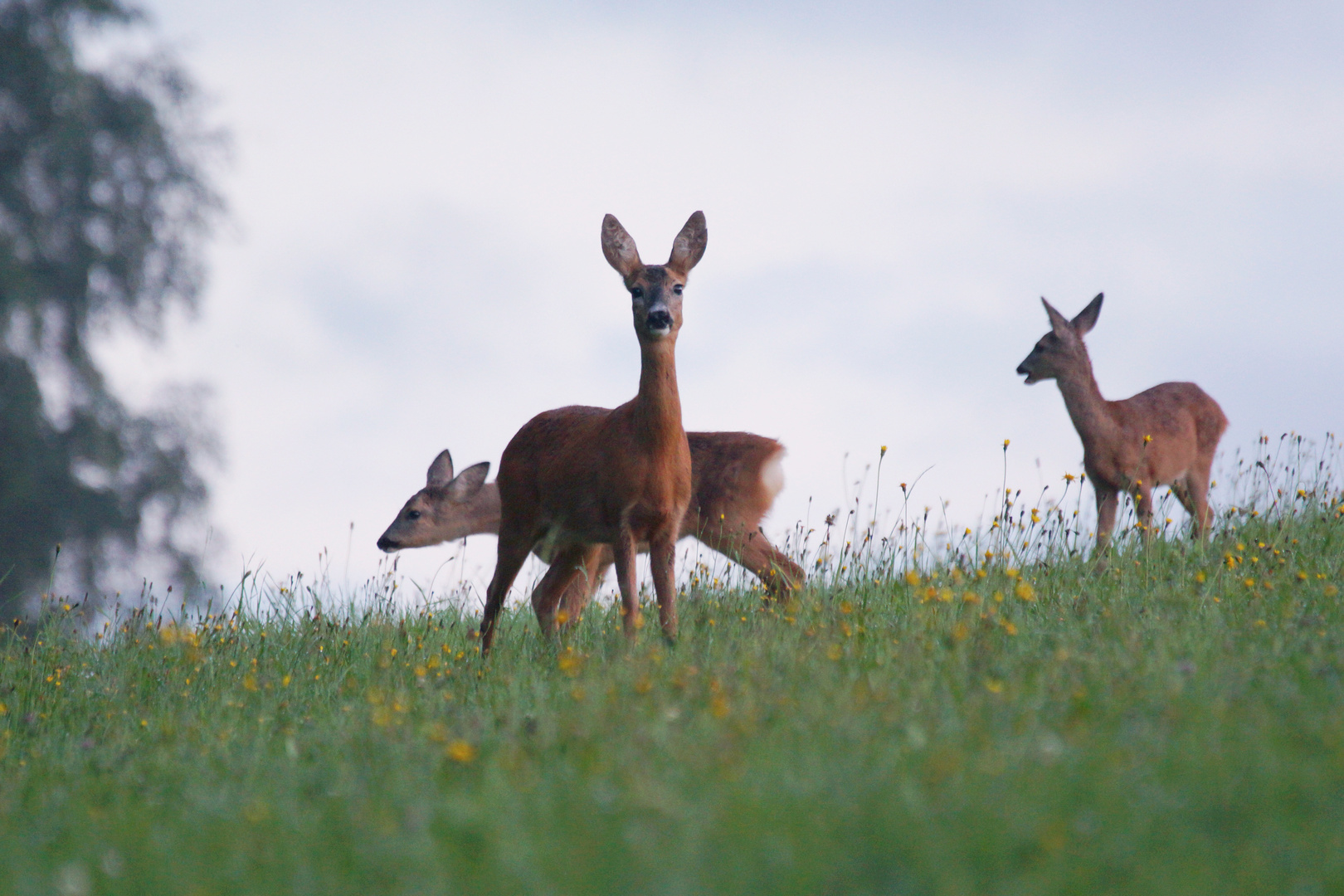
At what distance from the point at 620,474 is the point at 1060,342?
5.02 m

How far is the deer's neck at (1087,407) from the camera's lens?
9.26m

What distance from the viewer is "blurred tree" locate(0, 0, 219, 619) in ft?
52.9

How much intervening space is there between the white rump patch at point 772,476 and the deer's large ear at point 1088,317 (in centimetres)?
313

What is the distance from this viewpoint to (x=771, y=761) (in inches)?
112

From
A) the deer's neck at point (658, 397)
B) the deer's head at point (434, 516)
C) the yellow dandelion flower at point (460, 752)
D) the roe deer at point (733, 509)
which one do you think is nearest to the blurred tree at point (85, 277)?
the deer's head at point (434, 516)

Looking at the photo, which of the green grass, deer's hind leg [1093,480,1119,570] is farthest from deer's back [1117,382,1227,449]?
the green grass

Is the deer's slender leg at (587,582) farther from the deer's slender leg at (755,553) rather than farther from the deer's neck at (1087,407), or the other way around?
the deer's neck at (1087,407)

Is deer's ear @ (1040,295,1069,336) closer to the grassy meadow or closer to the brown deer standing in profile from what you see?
the brown deer standing in profile

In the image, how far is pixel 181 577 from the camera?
17109mm

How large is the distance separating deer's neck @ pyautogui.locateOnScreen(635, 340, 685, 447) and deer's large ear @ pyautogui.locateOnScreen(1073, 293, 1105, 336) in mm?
4634

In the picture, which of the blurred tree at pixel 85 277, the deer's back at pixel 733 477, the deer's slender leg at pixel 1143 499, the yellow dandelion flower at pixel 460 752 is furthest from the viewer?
the blurred tree at pixel 85 277

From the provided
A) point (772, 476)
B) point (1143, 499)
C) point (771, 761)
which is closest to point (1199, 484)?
point (1143, 499)

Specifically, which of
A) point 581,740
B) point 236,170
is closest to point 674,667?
point 581,740

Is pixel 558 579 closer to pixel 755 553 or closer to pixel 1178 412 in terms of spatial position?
pixel 755 553
